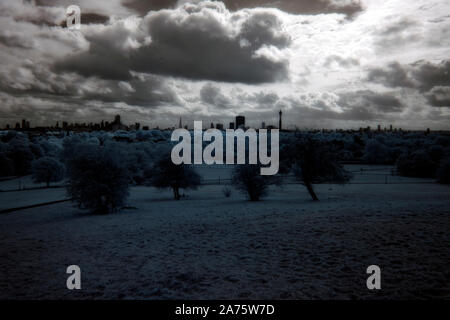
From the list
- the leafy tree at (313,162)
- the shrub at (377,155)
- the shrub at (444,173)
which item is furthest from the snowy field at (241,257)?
the shrub at (377,155)

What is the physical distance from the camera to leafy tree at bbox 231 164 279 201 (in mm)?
33531

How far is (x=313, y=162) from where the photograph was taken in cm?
3092

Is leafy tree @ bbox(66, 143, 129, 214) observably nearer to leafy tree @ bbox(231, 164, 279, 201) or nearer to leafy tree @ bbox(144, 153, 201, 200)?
leafy tree @ bbox(144, 153, 201, 200)

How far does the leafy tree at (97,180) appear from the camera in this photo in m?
25.7

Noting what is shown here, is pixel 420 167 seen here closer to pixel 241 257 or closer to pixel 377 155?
pixel 377 155

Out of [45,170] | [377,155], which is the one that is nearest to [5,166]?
[45,170]

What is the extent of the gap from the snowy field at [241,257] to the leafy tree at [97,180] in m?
6.22

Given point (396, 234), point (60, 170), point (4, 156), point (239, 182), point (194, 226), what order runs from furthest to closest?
point (4, 156)
point (60, 170)
point (239, 182)
point (194, 226)
point (396, 234)

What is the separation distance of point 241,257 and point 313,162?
2092cm

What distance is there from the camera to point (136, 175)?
59.3 meters
